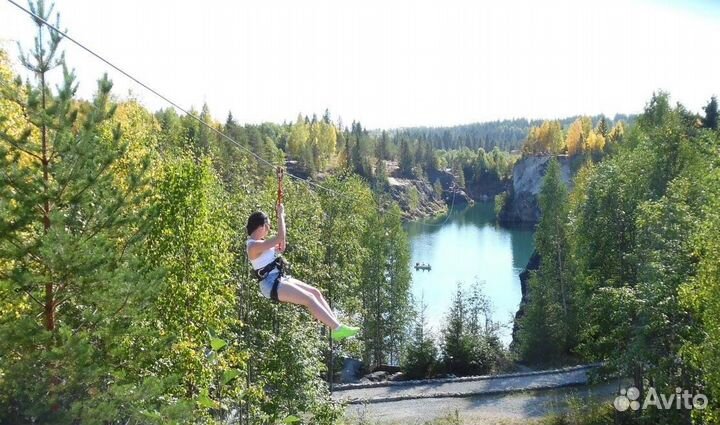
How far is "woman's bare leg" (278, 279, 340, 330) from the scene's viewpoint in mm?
7449

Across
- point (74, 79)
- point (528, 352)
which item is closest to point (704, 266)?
point (74, 79)

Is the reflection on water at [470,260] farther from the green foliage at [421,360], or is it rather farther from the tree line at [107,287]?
the tree line at [107,287]

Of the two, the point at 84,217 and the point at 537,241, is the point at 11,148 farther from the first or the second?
the point at 537,241

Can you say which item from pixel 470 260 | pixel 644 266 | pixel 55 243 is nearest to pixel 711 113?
pixel 644 266

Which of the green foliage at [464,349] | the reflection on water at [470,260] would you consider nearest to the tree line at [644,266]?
the green foliage at [464,349]

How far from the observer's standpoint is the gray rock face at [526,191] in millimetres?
89750

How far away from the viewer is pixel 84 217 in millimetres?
9414

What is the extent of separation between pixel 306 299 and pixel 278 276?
0.52 m

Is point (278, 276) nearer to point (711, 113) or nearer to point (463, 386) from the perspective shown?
point (463, 386)

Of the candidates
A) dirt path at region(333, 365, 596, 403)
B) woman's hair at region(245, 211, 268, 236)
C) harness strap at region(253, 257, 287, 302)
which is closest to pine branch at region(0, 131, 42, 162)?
woman's hair at region(245, 211, 268, 236)

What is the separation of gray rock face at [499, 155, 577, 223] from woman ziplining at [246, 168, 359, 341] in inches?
3325

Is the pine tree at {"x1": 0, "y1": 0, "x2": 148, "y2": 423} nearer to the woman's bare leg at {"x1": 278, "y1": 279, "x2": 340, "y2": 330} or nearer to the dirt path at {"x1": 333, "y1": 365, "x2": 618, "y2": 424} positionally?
the woman's bare leg at {"x1": 278, "y1": 279, "x2": 340, "y2": 330}

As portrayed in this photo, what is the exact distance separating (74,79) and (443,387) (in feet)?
57.3

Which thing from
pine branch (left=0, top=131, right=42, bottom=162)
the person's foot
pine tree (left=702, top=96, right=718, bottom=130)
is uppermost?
pine tree (left=702, top=96, right=718, bottom=130)
